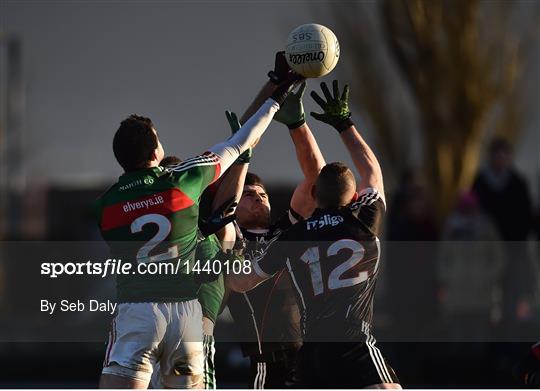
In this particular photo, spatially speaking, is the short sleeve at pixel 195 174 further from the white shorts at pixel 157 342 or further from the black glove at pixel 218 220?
the white shorts at pixel 157 342

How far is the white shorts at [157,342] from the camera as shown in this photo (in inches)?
242

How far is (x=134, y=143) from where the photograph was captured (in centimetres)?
616

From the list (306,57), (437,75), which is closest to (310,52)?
(306,57)

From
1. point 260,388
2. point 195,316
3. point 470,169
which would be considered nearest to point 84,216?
point 470,169

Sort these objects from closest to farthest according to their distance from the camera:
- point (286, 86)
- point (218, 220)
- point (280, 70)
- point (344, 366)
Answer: point (344, 366) < point (218, 220) < point (286, 86) < point (280, 70)

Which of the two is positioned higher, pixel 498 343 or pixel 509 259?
pixel 509 259

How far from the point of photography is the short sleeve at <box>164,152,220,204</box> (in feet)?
20.4

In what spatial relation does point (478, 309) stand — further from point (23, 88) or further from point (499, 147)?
point (23, 88)

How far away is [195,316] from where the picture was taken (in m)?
6.28

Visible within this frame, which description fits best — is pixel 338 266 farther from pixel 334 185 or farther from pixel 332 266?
pixel 334 185

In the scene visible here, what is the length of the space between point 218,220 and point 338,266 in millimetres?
846

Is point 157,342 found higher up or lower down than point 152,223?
lower down

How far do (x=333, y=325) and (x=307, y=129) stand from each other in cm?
145

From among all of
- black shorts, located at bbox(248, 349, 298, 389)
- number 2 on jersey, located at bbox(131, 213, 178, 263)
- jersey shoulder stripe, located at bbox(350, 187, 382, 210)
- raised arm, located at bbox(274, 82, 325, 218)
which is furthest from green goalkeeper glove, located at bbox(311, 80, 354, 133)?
black shorts, located at bbox(248, 349, 298, 389)
